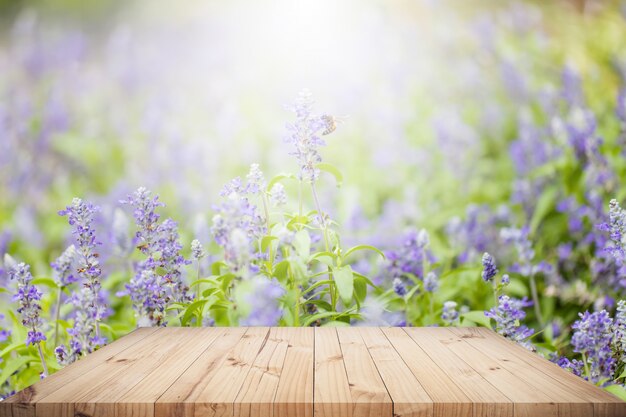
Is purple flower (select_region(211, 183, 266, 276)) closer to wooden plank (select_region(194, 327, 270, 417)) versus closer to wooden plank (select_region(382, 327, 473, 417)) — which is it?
wooden plank (select_region(194, 327, 270, 417))

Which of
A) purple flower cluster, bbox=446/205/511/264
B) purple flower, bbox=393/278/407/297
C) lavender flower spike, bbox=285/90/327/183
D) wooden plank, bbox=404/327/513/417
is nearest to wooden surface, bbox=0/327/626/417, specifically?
wooden plank, bbox=404/327/513/417

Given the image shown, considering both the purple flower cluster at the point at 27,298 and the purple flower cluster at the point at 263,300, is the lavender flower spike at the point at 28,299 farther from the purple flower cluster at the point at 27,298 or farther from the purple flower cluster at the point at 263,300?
the purple flower cluster at the point at 263,300

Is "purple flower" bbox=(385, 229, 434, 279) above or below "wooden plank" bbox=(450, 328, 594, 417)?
above

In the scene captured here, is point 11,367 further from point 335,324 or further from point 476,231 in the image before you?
point 476,231

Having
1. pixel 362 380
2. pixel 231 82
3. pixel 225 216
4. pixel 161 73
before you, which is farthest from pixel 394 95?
pixel 362 380

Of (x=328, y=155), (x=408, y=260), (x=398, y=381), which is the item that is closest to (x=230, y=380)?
(x=398, y=381)

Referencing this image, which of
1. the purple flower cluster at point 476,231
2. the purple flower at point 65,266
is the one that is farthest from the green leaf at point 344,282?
the purple flower cluster at point 476,231
